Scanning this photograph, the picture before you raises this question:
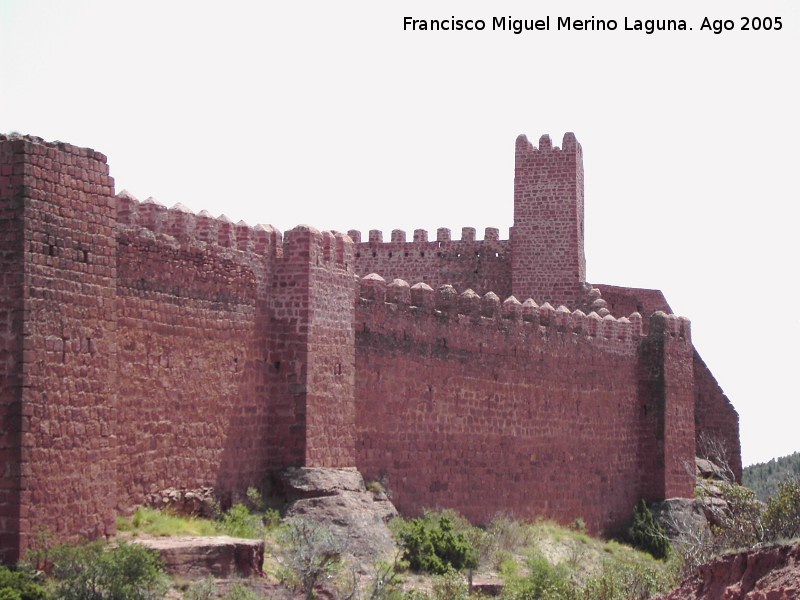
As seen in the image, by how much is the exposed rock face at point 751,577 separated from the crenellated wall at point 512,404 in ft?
29.6

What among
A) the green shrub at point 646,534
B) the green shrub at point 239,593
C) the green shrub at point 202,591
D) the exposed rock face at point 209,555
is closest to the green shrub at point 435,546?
the exposed rock face at point 209,555

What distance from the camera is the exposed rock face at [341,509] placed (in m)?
22.4

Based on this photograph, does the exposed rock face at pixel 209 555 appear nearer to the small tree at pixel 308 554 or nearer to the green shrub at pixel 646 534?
the small tree at pixel 308 554

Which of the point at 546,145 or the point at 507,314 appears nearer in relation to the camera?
the point at 507,314

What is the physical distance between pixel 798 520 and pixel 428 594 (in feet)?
20.0

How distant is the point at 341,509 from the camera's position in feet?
74.7

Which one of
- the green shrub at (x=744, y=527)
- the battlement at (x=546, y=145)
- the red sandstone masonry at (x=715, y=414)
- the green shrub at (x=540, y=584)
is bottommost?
the green shrub at (x=540, y=584)

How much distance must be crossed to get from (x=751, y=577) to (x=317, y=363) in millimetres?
9117

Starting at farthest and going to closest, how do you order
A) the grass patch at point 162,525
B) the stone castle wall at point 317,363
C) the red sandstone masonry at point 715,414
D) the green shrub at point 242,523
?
1. the red sandstone masonry at point 715,414
2. the green shrub at point 242,523
3. the grass patch at point 162,525
4. the stone castle wall at point 317,363

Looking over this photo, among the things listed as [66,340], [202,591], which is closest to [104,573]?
[202,591]

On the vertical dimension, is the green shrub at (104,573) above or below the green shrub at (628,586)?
above

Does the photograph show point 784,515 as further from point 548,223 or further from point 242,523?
point 548,223

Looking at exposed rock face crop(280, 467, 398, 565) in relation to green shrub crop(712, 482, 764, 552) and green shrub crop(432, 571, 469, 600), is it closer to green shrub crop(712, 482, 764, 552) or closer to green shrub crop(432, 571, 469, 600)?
green shrub crop(432, 571, 469, 600)

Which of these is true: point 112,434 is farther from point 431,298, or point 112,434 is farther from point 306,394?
point 431,298
